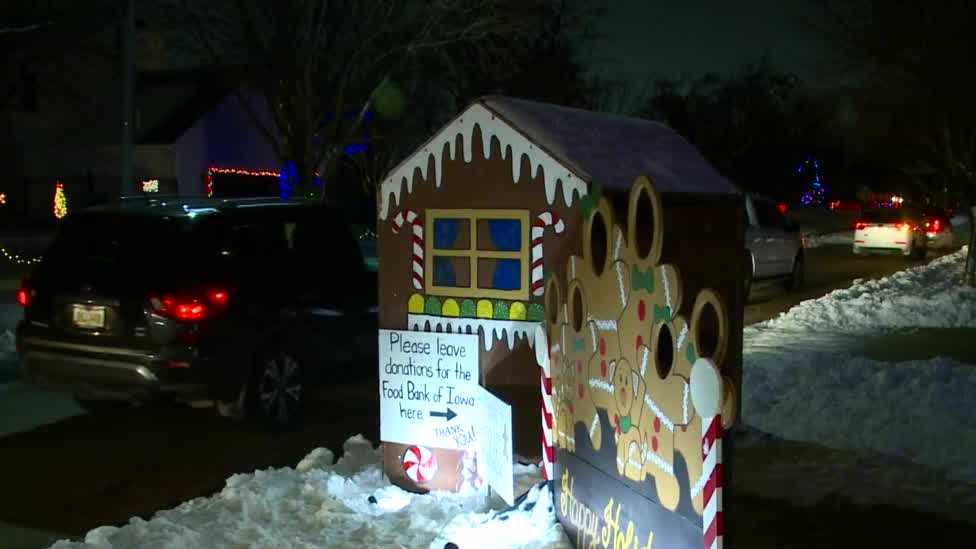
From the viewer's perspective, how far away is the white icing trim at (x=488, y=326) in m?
5.50

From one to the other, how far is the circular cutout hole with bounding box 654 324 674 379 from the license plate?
15.1 feet

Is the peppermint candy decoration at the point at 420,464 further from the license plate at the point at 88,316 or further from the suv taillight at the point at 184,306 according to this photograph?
the license plate at the point at 88,316

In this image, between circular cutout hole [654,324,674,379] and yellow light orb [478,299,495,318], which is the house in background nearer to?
yellow light orb [478,299,495,318]

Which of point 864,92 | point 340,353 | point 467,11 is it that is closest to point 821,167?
point 864,92

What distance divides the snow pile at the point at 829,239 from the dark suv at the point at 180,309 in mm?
26243

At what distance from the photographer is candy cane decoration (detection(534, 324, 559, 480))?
5.16 metres

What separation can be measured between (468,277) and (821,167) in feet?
209

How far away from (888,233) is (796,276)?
8405 millimetres

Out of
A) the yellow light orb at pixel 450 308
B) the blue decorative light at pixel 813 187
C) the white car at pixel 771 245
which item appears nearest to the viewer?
the yellow light orb at pixel 450 308

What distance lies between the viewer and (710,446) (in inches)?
140

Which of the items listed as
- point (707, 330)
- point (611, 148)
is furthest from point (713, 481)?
point (611, 148)

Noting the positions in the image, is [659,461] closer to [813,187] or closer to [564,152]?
[564,152]

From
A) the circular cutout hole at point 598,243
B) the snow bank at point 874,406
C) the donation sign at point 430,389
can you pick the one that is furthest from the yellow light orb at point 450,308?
the snow bank at point 874,406

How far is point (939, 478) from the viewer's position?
6.18m
